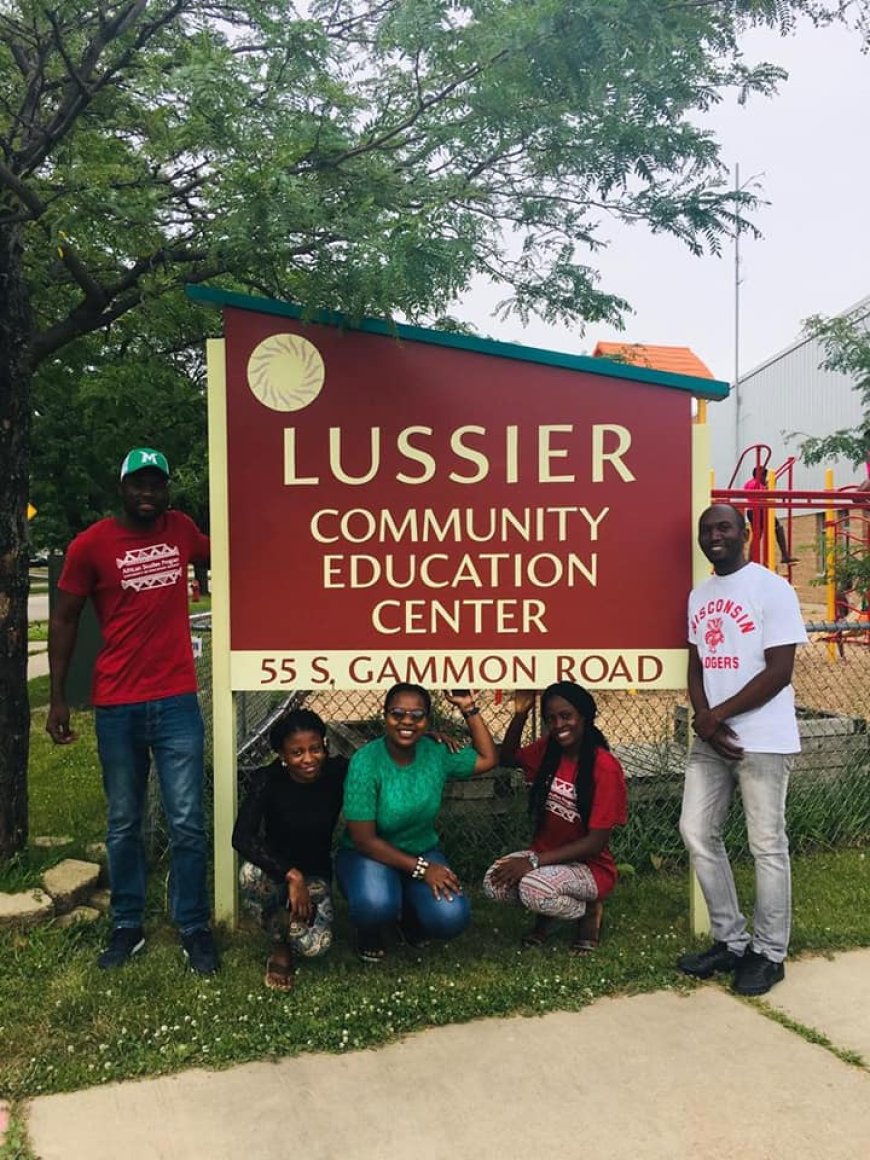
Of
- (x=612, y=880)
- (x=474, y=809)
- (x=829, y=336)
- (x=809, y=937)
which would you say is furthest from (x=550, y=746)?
(x=829, y=336)

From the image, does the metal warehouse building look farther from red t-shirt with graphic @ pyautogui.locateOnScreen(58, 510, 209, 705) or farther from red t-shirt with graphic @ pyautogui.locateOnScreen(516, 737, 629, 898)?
red t-shirt with graphic @ pyautogui.locateOnScreen(58, 510, 209, 705)

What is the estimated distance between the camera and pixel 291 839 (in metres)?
3.47

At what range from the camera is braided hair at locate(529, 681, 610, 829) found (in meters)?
3.57

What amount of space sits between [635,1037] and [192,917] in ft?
Answer: 5.34

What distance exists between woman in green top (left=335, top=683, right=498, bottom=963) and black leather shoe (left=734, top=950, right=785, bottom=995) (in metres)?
0.97

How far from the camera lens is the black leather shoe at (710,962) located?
11.0 ft

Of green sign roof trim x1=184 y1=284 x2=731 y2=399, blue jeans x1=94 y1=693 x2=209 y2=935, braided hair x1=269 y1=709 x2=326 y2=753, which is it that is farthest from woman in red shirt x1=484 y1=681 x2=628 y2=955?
green sign roof trim x1=184 y1=284 x2=731 y2=399

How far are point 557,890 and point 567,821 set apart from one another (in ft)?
0.87

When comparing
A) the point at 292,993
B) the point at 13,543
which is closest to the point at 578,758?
the point at 292,993

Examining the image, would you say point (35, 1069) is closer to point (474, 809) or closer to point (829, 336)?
point (474, 809)

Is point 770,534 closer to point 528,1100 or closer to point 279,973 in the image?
point 279,973

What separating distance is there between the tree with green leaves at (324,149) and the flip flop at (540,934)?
223 cm

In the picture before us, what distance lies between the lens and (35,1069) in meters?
2.71

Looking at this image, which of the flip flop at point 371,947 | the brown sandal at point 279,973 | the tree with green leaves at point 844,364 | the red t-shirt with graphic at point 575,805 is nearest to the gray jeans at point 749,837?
the red t-shirt with graphic at point 575,805
